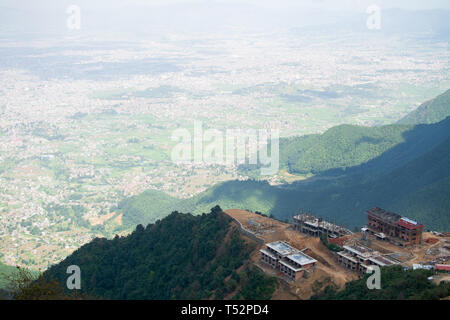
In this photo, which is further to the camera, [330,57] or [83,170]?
[330,57]

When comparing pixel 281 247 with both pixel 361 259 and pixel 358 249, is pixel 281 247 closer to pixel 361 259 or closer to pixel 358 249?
pixel 358 249

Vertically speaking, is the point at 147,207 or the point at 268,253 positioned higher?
the point at 268,253

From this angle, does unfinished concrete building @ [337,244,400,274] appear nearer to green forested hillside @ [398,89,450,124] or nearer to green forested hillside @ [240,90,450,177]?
green forested hillside @ [240,90,450,177]

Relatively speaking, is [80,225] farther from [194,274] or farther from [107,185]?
[194,274]

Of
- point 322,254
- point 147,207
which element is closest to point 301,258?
point 322,254

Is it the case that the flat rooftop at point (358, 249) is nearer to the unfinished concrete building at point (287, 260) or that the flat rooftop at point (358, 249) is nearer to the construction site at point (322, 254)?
Answer: the construction site at point (322, 254)

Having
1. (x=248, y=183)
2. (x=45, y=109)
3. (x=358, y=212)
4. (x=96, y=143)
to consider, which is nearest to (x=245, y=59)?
(x=45, y=109)

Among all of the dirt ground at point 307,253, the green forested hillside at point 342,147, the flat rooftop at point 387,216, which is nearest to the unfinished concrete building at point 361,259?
the dirt ground at point 307,253
